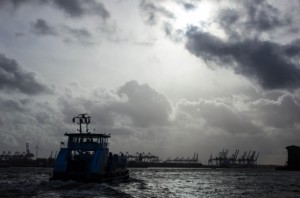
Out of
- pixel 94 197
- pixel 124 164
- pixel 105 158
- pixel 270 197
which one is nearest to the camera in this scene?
pixel 94 197

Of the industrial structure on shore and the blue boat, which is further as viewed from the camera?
the industrial structure on shore

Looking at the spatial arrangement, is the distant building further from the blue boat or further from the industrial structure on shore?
the blue boat

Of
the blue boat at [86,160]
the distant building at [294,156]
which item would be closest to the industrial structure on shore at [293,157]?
the distant building at [294,156]

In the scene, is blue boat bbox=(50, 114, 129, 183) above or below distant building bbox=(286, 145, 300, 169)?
below

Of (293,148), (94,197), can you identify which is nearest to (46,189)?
(94,197)

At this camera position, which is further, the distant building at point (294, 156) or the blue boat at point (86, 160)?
the distant building at point (294, 156)

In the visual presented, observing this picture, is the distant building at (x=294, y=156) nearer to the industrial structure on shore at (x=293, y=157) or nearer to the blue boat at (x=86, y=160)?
the industrial structure on shore at (x=293, y=157)

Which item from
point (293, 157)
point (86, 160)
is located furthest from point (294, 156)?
point (86, 160)

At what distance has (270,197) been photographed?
46.9 meters

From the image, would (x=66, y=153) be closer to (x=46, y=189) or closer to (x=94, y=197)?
(x=46, y=189)

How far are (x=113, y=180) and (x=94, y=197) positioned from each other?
18355 mm

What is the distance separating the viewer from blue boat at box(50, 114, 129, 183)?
158ft

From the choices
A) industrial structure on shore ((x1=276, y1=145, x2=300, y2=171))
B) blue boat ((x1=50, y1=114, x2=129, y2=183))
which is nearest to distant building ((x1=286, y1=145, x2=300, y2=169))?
industrial structure on shore ((x1=276, y1=145, x2=300, y2=171))

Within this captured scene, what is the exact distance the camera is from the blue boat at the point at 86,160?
48.3m
